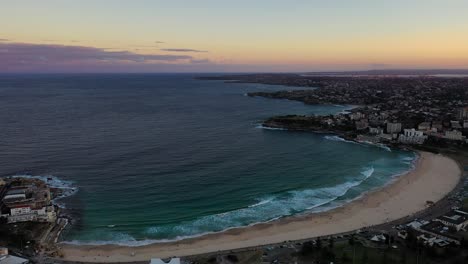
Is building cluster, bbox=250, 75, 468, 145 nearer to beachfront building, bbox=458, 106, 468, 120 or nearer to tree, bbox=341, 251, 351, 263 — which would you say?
beachfront building, bbox=458, 106, 468, 120

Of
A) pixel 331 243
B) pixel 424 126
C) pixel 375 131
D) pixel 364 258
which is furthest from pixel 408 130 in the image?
pixel 364 258

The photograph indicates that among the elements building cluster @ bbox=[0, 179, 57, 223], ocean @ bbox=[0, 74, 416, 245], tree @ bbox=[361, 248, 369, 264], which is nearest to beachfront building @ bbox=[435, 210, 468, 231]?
ocean @ bbox=[0, 74, 416, 245]

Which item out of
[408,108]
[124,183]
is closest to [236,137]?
Answer: [124,183]

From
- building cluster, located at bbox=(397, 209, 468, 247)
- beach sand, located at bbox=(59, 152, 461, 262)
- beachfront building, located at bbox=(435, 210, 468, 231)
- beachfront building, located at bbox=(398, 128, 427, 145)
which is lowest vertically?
beach sand, located at bbox=(59, 152, 461, 262)

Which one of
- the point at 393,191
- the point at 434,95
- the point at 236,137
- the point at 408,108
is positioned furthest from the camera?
the point at 434,95

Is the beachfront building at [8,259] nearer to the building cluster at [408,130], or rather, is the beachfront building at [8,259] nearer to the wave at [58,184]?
the wave at [58,184]

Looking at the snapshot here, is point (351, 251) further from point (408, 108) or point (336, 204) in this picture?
point (408, 108)

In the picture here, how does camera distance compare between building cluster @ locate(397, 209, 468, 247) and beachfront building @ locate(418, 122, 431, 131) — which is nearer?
building cluster @ locate(397, 209, 468, 247)
